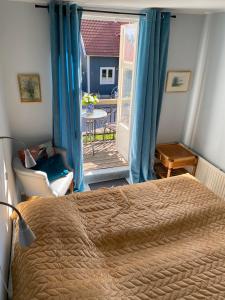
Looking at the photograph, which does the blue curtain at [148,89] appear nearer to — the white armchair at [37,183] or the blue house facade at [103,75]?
the white armchair at [37,183]

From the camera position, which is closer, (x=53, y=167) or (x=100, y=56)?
(x=53, y=167)

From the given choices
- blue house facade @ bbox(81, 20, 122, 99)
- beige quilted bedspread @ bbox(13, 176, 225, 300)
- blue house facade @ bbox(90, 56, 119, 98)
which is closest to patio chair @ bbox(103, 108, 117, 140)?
blue house facade @ bbox(81, 20, 122, 99)

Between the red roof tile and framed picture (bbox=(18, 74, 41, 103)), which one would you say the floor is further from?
the red roof tile

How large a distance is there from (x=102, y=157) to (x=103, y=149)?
374 millimetres

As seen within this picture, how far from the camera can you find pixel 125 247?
1.84m

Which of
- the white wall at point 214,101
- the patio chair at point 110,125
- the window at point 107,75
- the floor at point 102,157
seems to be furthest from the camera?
the window at point 107,75

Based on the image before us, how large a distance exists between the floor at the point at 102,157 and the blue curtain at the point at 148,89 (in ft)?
1.83

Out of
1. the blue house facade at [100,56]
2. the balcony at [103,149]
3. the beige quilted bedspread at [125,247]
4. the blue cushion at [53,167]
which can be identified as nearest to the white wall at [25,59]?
the blue cushion at [53,167]

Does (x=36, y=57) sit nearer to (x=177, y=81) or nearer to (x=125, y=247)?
(x=177, y=81)

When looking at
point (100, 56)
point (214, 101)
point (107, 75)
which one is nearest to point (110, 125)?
point (100, 56)

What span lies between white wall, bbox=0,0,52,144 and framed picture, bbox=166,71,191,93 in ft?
5.60

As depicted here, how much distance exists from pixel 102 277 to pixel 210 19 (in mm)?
3386

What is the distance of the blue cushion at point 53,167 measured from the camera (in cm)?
296

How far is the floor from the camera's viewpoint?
13.5ft
